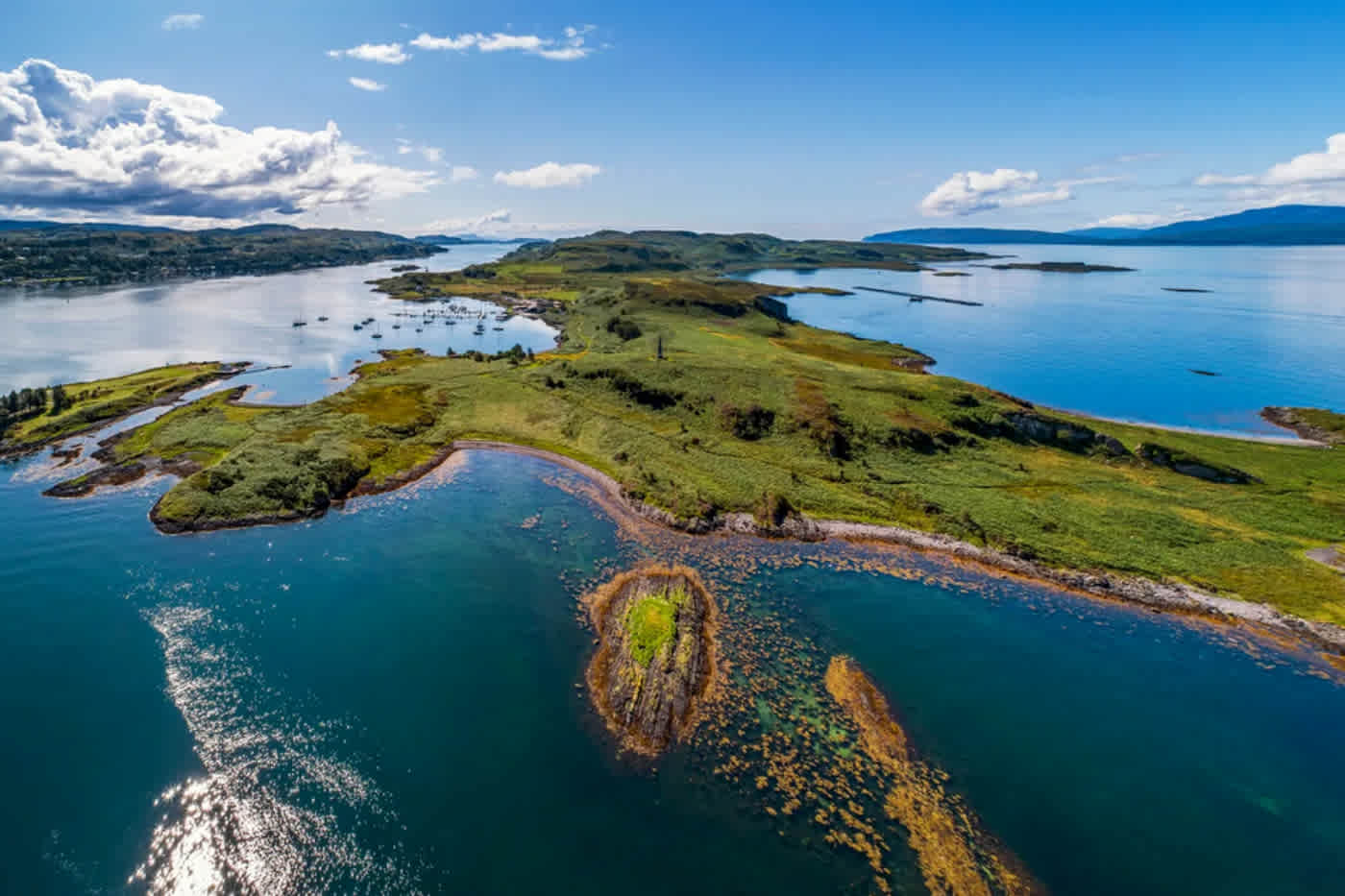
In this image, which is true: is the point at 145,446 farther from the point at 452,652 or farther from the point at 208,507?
the point at 452,652

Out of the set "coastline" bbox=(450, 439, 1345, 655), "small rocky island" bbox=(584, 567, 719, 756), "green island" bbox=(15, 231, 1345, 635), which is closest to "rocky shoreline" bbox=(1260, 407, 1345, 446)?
"green island" bbox=(15, 231, 1345, 635)


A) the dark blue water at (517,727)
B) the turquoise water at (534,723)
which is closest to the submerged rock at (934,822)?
the turquoise water at (534,723)

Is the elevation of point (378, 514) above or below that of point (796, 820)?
above

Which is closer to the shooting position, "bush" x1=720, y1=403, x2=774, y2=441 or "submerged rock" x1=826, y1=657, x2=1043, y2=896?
"submerged rock" x1=826, y1=657, x2=1043, y2=896

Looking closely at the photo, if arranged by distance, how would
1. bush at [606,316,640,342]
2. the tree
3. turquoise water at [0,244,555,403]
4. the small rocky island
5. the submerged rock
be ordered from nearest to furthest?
the submerged rock < the small rocky island < the tree < turquoise water at [0,244,555,403] < bush at [606,316,640,342]

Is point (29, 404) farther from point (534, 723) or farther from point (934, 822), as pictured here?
point (934, 822)

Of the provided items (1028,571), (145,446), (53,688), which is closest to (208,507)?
(53,688)

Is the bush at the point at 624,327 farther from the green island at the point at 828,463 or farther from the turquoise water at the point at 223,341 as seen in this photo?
the green island at the point at 828,463

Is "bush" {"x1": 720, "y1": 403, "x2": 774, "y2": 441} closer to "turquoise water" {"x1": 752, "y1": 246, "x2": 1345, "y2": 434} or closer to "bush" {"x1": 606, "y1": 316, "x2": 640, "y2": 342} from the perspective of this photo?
"bush" {"x1": 606, "y1": 316, "x2": 640, "y2": 342}
